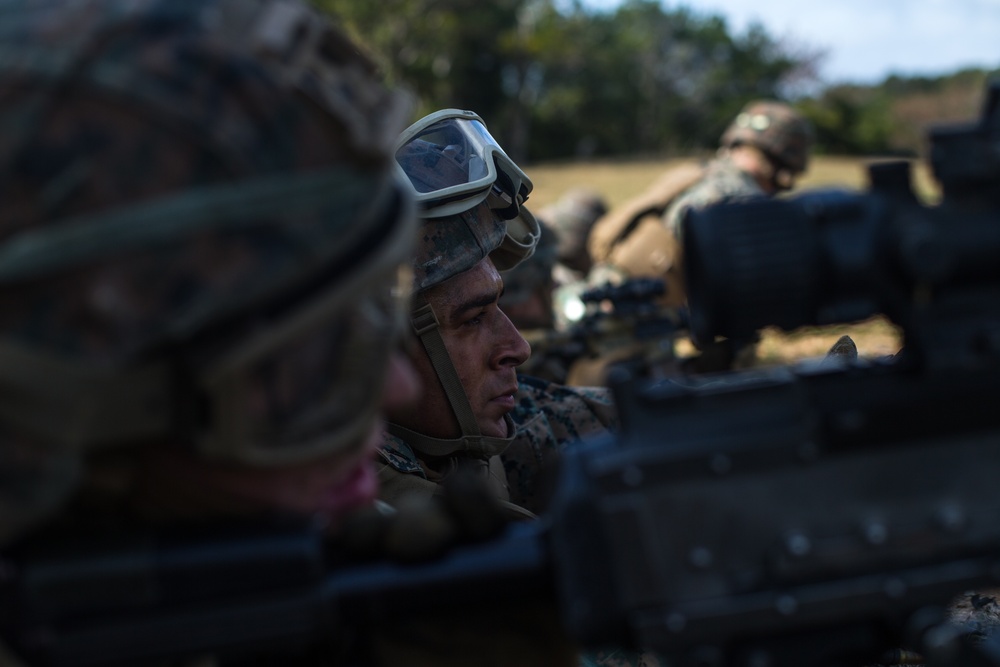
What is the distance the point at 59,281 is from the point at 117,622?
0.55 meters

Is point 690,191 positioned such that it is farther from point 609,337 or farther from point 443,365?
point 443,365

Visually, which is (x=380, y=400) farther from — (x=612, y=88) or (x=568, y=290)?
(x=612, y=88)

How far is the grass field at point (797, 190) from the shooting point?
36.8ft

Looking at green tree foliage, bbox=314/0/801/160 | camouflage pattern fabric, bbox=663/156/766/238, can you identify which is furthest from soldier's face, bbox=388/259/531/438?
green tree foliage, bbox=314/0/801/160

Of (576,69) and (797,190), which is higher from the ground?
(576,69)

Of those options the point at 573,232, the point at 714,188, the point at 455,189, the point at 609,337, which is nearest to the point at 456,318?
the point at 455,189

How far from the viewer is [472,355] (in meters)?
3.40

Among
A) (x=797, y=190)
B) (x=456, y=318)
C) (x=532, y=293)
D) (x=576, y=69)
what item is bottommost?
(x=797, y=190)

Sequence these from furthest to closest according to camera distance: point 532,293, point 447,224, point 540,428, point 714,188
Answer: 1. point 714,188
2. point 532,293
3. point 540,428
4. point 447,224

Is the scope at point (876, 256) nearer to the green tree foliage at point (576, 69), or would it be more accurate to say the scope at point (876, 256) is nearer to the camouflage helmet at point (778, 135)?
the camouflage helmet at point (778, 135)

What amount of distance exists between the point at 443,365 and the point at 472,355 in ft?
0.34

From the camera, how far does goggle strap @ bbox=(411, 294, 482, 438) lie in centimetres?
335

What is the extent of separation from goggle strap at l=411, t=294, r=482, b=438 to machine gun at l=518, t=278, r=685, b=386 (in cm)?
366

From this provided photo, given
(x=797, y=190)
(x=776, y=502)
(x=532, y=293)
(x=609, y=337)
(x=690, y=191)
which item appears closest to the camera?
(x=776, y=502)
